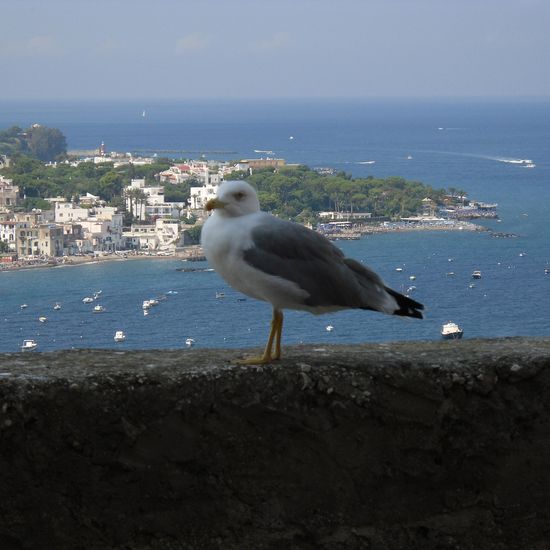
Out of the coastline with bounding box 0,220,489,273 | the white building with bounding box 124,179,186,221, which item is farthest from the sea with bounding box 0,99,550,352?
the white building with bounding box 124,179,186,221

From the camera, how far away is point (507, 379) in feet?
6.37

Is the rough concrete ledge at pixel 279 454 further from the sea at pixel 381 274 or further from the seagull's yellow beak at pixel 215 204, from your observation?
the sea at pixel 381 274

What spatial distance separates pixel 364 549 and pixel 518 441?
0.30 m

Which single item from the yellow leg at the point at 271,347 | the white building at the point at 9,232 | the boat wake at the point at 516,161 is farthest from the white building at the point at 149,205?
the yellow leg at the point at 271,347

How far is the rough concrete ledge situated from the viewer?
181cm

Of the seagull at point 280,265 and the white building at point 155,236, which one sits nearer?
the seagull at point 280,265

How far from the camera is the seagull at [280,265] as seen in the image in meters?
2.01

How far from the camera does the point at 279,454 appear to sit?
1881 millimetres

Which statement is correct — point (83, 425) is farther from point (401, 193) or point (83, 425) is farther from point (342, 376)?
point (401, 193)

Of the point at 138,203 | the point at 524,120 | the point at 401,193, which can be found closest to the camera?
the point at 138,203

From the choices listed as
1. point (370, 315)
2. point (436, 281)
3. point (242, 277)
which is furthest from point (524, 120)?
point (242, 277)

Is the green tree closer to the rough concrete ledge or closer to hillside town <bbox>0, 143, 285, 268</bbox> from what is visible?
hillside town <bbox>0, 143, 285, 268</bbox>

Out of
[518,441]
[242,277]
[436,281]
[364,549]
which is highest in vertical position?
[242,277]

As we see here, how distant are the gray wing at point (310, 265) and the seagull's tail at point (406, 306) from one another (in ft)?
0.06
